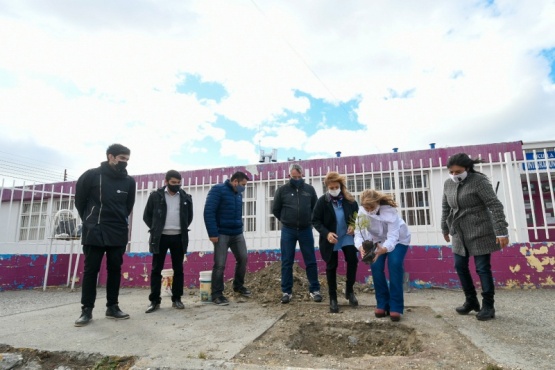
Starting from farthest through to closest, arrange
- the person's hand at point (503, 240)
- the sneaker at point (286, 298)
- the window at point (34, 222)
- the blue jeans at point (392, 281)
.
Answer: the window at point (34, 222) < the sneaker at point (286, 298) < the blue jeans at point (392, 281) < the person's hand at point (503, 240)

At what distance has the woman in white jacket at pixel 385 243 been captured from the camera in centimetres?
345

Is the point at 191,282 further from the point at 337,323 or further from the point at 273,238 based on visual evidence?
the point at 337,323

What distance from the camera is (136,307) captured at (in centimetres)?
449

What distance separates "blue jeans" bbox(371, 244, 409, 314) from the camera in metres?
3.37

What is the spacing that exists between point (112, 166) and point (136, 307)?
188 cm

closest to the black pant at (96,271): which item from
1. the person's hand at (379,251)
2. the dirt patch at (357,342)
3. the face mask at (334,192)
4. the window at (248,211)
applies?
the dirt patch at (357,342)

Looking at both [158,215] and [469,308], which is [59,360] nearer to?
[158,215]

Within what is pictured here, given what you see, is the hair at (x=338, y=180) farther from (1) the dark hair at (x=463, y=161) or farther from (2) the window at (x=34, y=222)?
(2) the window at (x=34, y=222)

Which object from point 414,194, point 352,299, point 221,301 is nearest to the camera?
point 352,299

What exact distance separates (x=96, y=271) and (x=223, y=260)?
1.50 m

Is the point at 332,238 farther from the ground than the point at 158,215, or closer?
closer

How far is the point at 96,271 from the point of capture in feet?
12.3

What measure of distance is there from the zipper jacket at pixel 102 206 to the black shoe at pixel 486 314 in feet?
12.2

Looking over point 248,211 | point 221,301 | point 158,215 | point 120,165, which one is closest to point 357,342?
point 221,301
